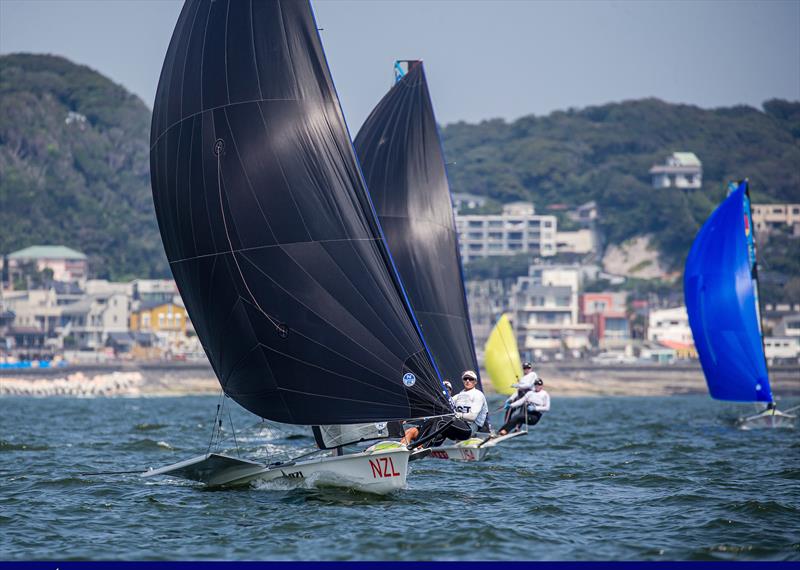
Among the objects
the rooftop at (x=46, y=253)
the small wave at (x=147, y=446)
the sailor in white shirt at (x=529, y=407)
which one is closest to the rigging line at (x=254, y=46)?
the sailor in white shirt at (x=529, y=407)

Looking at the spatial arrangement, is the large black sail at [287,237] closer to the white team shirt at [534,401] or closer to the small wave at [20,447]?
the white team shirt at [534,401]

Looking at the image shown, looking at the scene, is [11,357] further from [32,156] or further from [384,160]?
[384,160]

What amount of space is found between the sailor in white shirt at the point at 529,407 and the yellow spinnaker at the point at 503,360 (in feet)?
103

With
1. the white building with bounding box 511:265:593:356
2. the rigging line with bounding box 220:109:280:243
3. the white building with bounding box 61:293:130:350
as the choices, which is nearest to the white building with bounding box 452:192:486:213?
the white building with bounding box 511:265:593:356

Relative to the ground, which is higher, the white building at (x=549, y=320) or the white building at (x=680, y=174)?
the white building at (x=680, y=174)

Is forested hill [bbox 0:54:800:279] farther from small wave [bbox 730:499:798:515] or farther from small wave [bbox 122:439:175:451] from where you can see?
small wave [bbox 730:499:798:515]

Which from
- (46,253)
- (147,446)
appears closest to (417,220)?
(147,446)

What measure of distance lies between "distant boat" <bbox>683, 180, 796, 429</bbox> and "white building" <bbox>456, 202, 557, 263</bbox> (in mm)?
138771

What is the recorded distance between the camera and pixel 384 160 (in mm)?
26547

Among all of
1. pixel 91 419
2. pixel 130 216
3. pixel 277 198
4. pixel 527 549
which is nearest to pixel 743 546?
pixel 527 549

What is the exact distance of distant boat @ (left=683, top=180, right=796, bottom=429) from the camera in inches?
1462

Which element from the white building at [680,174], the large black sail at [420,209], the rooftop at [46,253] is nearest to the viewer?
the large black sail at [420,209]

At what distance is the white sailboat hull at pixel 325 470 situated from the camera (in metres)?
16.8

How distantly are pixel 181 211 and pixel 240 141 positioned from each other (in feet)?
4.55
